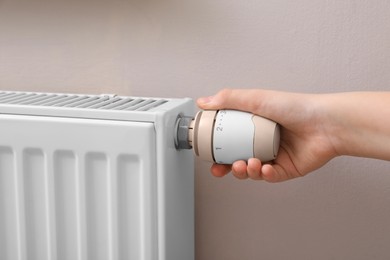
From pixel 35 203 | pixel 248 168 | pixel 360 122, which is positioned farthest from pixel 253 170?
pixel 35 203

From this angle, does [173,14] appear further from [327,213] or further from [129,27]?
[327,213]

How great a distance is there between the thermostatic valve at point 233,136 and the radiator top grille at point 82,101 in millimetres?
76

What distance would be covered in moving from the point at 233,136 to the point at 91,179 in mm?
177

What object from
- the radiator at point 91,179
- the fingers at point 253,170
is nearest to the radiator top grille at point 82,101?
the radiator at point 91,179

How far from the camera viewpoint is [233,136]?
610 millimetres

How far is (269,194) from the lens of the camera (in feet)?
2.53

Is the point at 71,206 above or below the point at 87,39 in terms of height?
below

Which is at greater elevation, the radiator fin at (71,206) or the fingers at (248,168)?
the fingers at (248,168)

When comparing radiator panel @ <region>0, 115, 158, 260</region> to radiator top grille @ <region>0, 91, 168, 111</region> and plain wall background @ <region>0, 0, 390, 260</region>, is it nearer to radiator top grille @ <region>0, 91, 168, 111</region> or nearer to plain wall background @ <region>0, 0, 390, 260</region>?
radiator top grille @ <region>0, 91, 168, 111</region>

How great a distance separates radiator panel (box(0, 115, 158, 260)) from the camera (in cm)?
64

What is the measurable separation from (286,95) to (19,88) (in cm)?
40

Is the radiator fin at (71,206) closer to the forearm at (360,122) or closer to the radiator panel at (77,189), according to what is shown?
the radiator panel at (77,189)

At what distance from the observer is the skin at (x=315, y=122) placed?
63cm

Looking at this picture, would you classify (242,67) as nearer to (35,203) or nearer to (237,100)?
(237,100)
